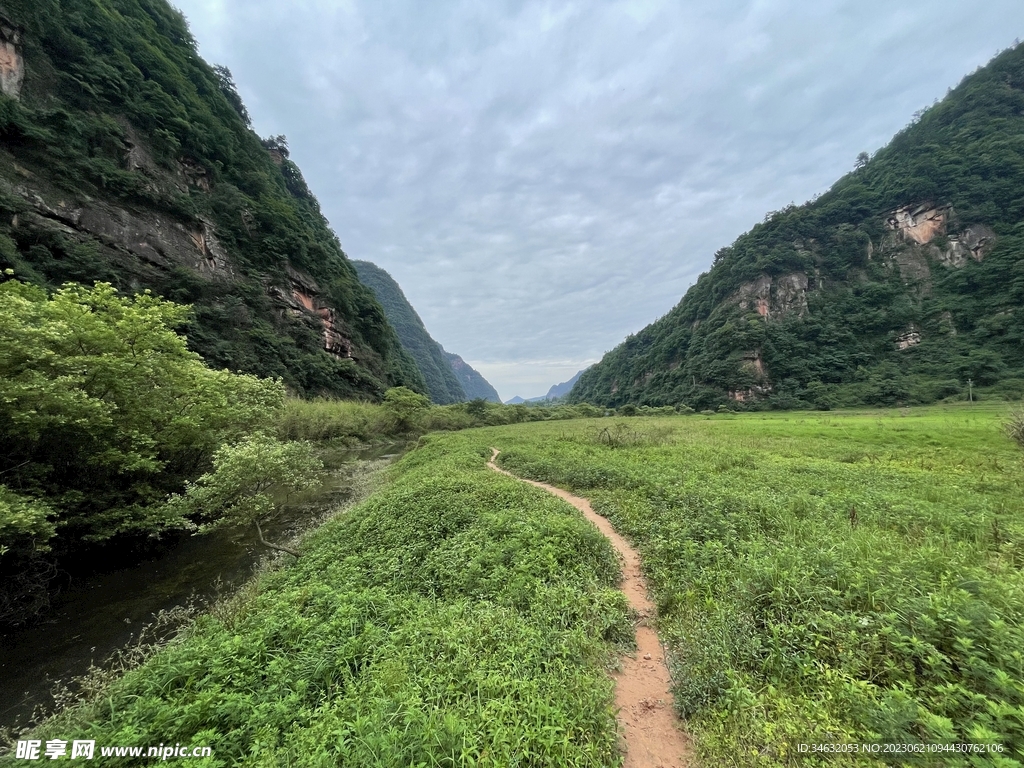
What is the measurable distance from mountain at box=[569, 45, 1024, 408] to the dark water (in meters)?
92.9

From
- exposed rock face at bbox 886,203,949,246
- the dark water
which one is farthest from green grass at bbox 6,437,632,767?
exposed rock face at bbox 886,203,949,246

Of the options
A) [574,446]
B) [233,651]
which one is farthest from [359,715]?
[574,446]

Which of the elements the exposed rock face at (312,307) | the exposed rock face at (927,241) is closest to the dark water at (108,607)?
the exposed rock face at (312,307)

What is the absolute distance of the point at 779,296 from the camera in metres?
103

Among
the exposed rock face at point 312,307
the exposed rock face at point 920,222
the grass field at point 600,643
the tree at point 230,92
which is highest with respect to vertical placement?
the tree at point 230,92

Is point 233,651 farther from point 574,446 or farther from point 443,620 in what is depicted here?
point 574,446

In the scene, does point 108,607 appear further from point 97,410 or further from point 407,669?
point 407,669

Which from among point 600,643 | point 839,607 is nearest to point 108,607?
point 600,643

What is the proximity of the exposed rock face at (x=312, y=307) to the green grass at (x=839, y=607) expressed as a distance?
5881cm

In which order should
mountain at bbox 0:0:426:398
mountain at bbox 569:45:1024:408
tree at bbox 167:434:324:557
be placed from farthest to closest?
mountain at bbox 569:45:1024:408 → mountain at bbox 0:0:426:398 → tree at bbox 167:434:324:557

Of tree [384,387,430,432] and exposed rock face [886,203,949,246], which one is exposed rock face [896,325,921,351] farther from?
tree [384,387,430,432]

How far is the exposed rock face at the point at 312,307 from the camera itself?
54522 mm

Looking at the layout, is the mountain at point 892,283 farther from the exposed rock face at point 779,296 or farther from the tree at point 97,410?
the tree at point 97,410

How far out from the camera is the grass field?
3527 millimetres
